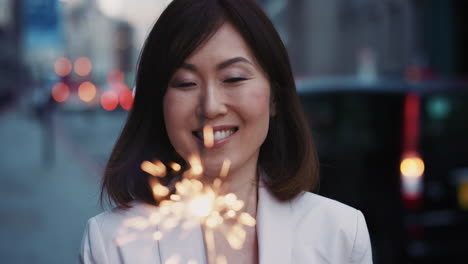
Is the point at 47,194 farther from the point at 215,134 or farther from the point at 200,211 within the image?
the point at 215,134

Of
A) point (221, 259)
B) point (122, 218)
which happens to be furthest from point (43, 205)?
point (221, 259)

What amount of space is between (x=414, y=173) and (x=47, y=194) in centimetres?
531

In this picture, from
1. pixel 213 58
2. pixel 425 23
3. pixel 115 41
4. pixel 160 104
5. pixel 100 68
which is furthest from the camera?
pixel 100 68

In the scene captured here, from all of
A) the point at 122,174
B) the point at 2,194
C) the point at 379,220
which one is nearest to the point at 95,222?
the point at 122,174

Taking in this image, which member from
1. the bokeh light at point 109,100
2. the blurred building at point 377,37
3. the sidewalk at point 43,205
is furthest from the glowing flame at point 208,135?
the bokeh light at point 109,100

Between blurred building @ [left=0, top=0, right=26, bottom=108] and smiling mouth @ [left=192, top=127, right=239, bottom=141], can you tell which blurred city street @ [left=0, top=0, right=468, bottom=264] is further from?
blurred building @ [left=0, top=0, right=26, bottom=108]

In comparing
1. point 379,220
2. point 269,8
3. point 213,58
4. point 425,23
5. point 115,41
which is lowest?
point 379,220

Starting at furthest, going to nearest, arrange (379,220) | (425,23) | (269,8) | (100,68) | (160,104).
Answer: (100,68) → (269,8) → (425,23) → (379,220) → (160,104)

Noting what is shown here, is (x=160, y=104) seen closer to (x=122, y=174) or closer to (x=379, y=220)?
(x=122, y=174)

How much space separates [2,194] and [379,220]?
541cm

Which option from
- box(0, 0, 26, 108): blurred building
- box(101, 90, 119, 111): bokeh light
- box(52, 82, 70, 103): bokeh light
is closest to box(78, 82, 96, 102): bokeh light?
box(101, 90, 119, 111): bokeh light

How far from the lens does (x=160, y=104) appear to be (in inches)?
61.7

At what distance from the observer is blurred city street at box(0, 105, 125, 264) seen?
519 cm

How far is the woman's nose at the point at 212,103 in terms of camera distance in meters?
1.43
